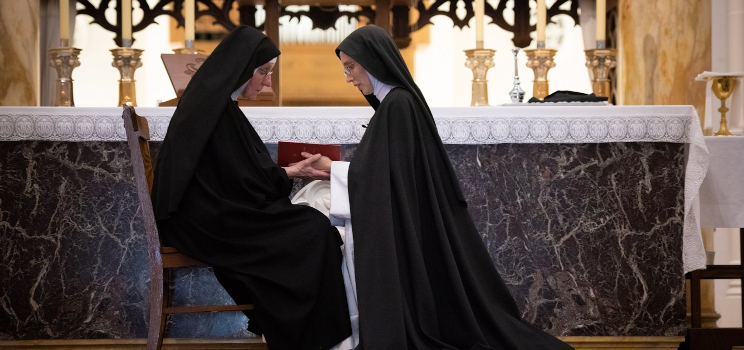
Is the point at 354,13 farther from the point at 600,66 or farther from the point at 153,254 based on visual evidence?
the point at 153,254

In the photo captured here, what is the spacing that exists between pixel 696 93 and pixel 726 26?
0.66 metres

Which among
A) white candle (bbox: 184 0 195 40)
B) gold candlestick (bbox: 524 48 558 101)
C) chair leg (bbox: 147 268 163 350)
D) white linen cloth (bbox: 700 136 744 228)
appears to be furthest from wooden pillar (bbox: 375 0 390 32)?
chair leg (bbox: 147 268 163 350)

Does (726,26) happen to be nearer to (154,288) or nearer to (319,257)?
(319,257)

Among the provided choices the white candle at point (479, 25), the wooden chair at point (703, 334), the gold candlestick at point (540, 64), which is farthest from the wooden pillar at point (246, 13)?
the wooden chair at point (703, 334)

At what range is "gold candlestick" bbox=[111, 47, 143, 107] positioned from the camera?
18.3 feet

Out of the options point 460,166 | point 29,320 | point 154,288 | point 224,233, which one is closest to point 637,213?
point 460,166

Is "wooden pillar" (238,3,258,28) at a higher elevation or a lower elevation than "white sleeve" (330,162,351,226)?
higher

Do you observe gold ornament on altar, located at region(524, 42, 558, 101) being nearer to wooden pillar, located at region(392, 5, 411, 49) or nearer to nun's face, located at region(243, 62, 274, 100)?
wooden pillar, located at region(392, 5, 411, 49)

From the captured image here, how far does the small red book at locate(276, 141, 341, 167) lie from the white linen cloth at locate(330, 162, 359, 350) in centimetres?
19

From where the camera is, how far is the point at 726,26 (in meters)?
6.49

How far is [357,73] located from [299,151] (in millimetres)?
502

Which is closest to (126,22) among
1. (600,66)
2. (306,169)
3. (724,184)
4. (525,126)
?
(306,169)

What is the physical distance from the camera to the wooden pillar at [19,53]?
244 inches

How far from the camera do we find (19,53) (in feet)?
20.9
